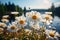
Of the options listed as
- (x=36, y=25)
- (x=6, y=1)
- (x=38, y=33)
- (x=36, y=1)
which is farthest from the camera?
(x=6, y=1)

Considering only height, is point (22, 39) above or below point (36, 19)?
below

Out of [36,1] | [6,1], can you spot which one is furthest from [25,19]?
[6,1]

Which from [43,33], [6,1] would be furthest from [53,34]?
[6,1]

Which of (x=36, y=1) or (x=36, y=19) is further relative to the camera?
(x=36, y=1)

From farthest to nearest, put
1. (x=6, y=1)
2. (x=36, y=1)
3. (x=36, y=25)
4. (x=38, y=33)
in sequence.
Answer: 1. (x=6, y=1)
2. (x=36, y=1)
3. (x=38, y=33)
4. (x=36, y=25)

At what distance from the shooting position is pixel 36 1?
1929mm

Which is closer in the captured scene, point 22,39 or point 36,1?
point 22,39

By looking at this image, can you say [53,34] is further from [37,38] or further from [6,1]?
[6,1]

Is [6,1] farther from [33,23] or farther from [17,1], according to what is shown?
[33,23]

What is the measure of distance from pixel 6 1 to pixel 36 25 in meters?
1.47

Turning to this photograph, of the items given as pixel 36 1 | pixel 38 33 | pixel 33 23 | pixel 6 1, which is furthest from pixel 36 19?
pixel 6 1

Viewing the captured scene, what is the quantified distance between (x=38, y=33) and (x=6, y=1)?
1.39 metres

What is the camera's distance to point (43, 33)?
820 mm

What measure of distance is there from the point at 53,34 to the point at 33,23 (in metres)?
0.12
